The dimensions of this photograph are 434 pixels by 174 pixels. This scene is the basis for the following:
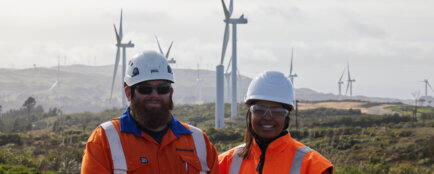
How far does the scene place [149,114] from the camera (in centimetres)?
446

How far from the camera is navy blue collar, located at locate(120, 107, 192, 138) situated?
440 cm

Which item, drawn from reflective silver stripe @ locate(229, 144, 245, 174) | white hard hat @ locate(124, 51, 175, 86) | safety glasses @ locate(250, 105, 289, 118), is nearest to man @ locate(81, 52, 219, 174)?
white hard hat @ locate(124, 51, 175, 86)

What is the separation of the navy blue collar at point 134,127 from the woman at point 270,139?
2.29 feet

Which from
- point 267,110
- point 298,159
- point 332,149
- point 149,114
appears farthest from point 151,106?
point 332,149

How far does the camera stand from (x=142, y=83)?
15.0ft

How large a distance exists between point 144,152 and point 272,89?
1.44 metres

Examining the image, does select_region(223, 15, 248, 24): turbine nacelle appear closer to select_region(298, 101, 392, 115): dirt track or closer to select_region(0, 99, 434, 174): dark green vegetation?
select_region(0, 99, 434, 174): dark green vegetation

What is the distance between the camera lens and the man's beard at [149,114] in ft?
14.6

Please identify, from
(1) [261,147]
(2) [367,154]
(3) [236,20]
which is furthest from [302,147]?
(3) [236,20]

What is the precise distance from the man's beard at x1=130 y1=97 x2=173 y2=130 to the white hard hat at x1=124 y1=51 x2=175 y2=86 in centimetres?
20

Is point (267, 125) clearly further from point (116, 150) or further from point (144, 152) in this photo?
point (116, 150)

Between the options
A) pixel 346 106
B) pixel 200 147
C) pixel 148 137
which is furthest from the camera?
pixel 346 106

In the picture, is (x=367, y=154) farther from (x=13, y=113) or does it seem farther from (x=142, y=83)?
(x=13, y=113)

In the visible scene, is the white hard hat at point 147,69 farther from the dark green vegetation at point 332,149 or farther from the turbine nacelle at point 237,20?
the turbine nacelle at point 237,20
